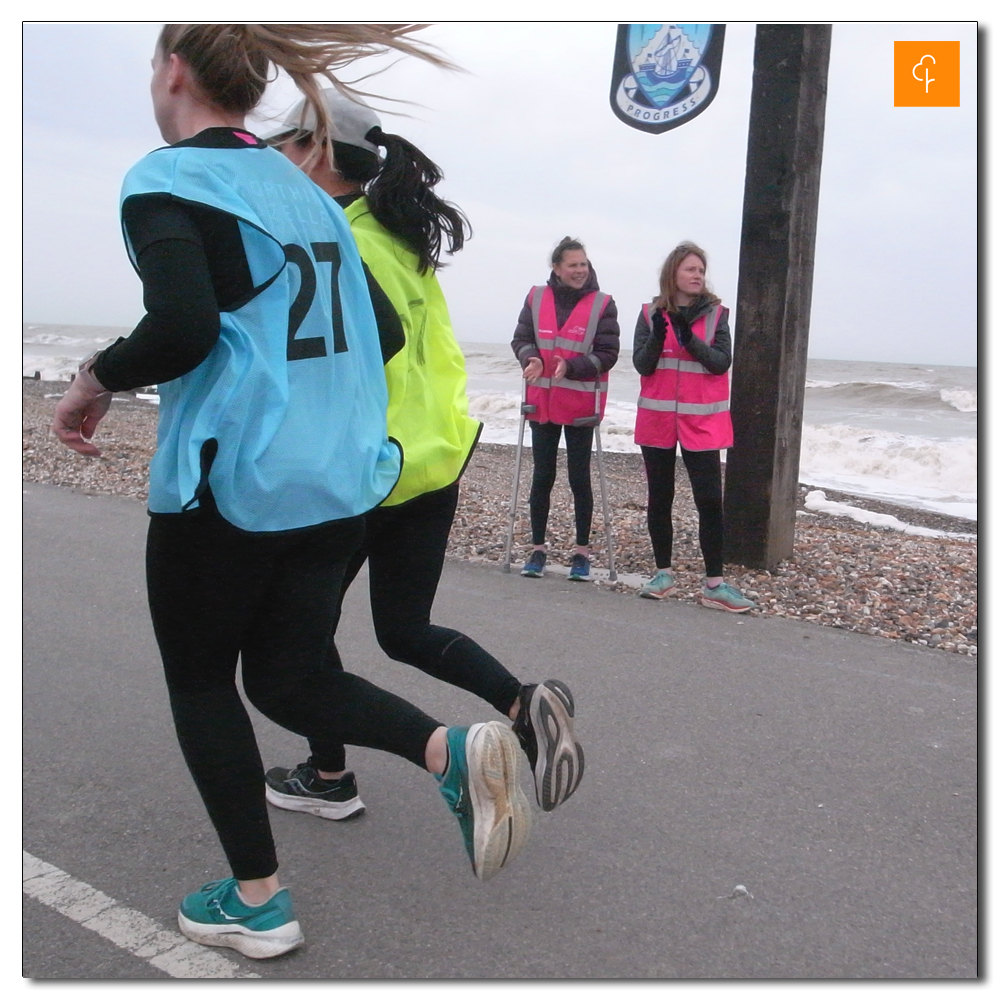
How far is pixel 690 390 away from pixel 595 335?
0.66m

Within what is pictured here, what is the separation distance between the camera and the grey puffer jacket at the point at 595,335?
5.53 m

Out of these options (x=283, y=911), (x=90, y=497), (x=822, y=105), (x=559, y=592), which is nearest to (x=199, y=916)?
(x=283, y=911)

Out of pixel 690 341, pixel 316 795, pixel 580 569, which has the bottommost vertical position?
pixel 316 795

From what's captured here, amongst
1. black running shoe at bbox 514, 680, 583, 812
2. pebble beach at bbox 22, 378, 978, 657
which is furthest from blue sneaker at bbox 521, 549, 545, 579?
black running shoe at bbox 514, 680, 583, 812

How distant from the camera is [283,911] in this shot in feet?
7.22

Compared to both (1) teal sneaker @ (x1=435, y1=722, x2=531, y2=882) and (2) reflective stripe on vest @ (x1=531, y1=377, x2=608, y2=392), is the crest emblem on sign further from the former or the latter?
(1) teal sneaker @ (x1=435, y1=722, x2=531, y2=882)

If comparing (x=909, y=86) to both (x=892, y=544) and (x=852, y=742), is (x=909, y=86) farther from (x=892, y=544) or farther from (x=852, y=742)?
(x=892, y=544)

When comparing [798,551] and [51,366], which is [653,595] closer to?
[798,551]

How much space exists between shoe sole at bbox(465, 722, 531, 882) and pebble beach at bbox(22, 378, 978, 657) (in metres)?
2.94

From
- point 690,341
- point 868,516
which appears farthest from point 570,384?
point 868,516

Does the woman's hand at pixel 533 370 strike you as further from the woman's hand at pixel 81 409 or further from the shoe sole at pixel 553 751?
the woman's hand at pixel 81 409

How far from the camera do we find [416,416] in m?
2.45

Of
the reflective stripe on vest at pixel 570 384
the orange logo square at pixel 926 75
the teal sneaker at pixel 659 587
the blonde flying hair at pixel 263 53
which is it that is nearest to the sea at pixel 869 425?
the reflective stripe on vest at pixel 570 384

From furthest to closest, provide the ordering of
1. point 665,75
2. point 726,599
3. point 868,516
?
point 868,516, point 726,599, point 665,75
